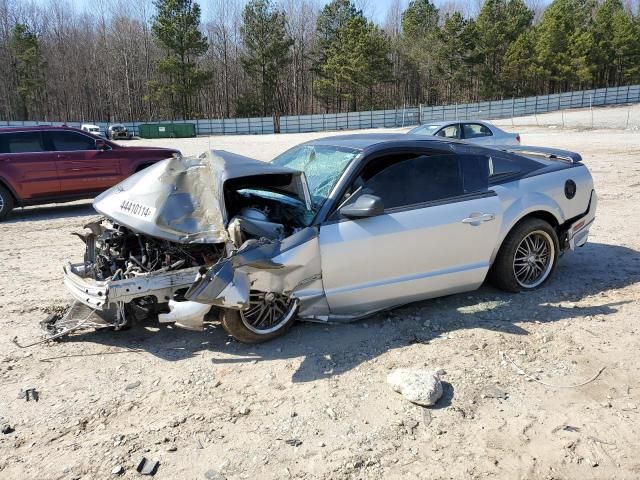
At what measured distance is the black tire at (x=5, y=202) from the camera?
9.65 metres

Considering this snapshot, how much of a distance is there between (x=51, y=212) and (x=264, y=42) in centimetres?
5589

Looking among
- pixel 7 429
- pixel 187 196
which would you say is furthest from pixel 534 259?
pixel 7 429

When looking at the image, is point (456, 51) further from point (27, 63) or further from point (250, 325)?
point (250, 325)

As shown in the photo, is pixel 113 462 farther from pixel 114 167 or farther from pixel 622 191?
pixel 622 191

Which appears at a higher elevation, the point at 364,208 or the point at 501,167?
the point at 501,167

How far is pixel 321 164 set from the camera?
14.9ft

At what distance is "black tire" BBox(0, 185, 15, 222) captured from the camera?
965 cm

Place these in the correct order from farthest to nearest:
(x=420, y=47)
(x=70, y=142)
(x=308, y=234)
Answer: (x=420, y=47) < (x=70, y=142) < (x=308, y=234)

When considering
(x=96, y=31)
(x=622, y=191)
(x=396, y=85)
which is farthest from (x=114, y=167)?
(x=96, y=31)

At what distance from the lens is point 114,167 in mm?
10500

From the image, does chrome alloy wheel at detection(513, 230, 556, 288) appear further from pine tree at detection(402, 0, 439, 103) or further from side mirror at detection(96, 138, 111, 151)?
pine tree at detection(402, 0, 439, 103)

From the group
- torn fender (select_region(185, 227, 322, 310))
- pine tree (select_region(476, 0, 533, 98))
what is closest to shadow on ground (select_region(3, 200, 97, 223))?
torn fender (select_region(185, 227, 322, 310))

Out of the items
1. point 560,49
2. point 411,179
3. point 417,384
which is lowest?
point 417,384

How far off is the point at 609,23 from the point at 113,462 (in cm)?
8747
